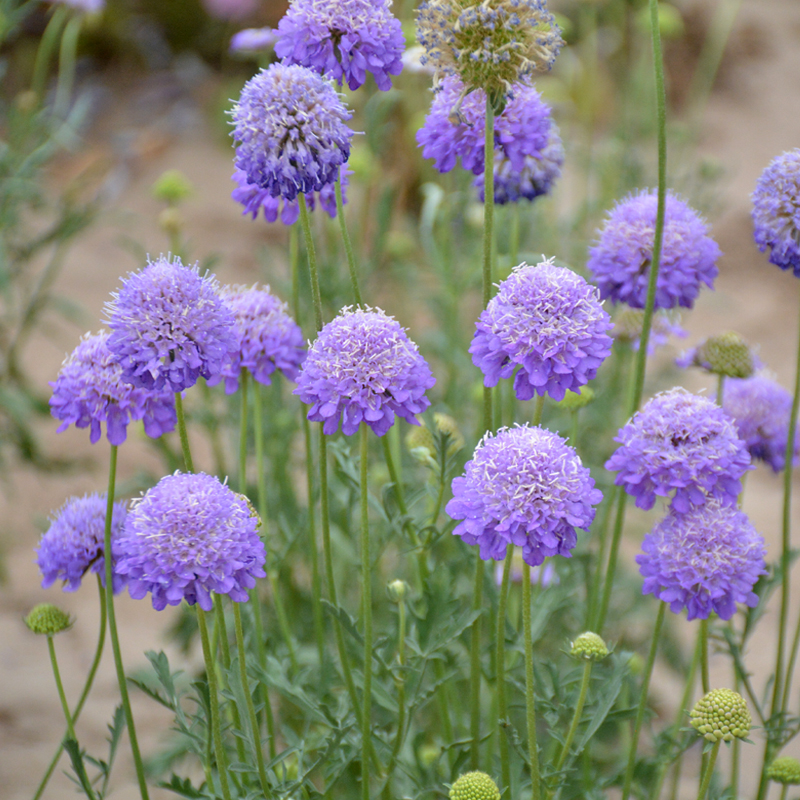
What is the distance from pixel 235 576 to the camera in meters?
1.22

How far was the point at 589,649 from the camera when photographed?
1293 millimetres

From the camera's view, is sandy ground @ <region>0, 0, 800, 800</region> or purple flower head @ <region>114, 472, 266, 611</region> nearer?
purple flower head @ <region>114, 472, 266, 611</region>

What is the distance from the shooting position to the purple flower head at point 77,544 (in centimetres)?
142

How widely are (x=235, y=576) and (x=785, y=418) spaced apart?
112 cm

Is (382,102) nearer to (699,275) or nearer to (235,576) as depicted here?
(699,275)

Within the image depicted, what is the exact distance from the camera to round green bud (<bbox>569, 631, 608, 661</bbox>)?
4.24ft

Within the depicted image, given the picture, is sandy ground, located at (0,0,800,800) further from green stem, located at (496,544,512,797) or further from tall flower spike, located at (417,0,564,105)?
tall flower spike, located at (417,0,564,105)

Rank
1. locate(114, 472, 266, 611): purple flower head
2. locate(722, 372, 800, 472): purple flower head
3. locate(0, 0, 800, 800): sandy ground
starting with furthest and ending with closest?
locate(0, 0, 800, 800): sandy ground → locate(722, 372, 800, 472): purple flower head → locate(114, 472, 266, 611): purple flower head

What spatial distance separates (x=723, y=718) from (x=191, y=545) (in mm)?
781

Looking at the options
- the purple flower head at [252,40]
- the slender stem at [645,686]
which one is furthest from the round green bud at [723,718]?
the purple flower head at [252,40]

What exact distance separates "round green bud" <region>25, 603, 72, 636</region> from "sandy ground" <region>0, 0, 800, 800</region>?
0.48 m

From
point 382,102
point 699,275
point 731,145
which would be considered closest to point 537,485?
point 699,275

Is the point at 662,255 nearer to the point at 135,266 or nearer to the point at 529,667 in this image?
the point at 529,667

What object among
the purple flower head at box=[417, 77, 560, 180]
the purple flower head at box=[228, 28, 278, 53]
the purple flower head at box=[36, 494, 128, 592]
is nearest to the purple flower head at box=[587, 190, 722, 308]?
the purple flower head at box=[417, 77, 560, 180]
